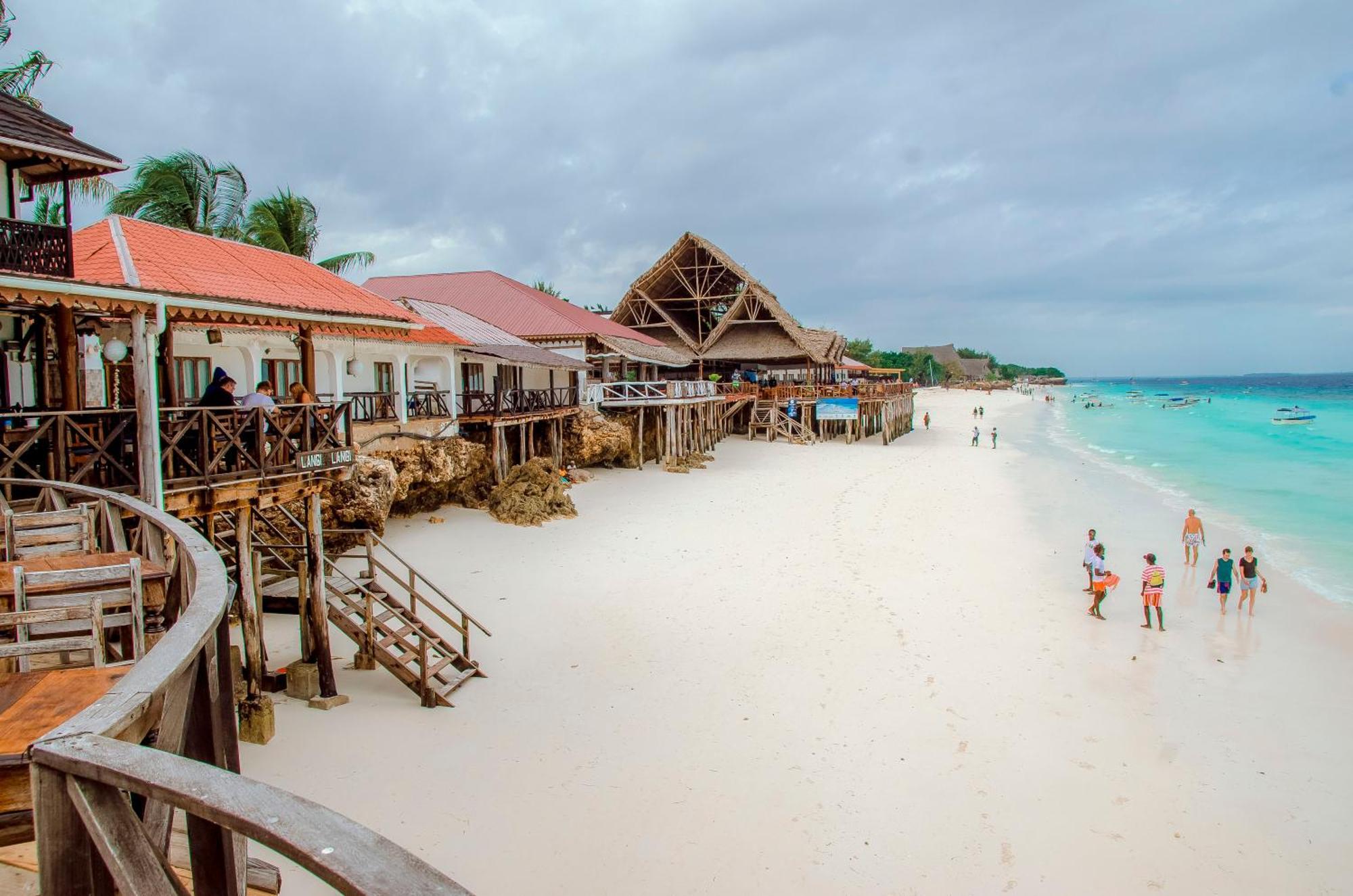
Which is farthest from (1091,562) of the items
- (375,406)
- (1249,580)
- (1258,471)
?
(1258,471)

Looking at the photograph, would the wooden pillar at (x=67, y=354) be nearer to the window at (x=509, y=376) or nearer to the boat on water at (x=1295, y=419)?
the window at (x=509, y=376)

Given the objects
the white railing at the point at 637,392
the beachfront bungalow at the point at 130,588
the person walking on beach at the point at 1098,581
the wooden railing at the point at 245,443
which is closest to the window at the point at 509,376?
the white railing at the point at 637,392

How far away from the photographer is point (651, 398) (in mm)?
27422

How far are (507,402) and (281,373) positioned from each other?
630cm

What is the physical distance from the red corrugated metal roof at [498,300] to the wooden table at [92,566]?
73.0ft

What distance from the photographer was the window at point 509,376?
2406cm

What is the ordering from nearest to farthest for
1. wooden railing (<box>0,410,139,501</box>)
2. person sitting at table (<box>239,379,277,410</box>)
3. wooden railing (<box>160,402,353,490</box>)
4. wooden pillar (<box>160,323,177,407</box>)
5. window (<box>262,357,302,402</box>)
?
wooden railing (<box>0,410,139,501</box>) → wooden railing (<box>160,402,353,490</box>) → wooden pillar (<box>160,323,177,407</box>) → person sitting at table (<box>239,379,277,410</box>) → window (<box>262,357,302,402</box>)

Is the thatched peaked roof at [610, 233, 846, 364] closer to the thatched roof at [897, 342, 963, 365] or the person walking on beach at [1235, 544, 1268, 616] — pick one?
the person walking on beach at [1235, 544, 1268, 616]

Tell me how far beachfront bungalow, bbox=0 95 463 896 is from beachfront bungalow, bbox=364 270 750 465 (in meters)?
15.0

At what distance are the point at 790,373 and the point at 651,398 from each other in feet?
86.0

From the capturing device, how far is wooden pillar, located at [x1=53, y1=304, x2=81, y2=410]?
8273mm

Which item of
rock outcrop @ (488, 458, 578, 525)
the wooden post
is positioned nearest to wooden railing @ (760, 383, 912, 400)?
rock outcrop @ (488, 458, 578, 525)

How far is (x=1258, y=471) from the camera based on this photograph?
3216 cm

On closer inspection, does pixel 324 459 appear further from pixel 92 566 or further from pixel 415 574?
pixel 92 566
